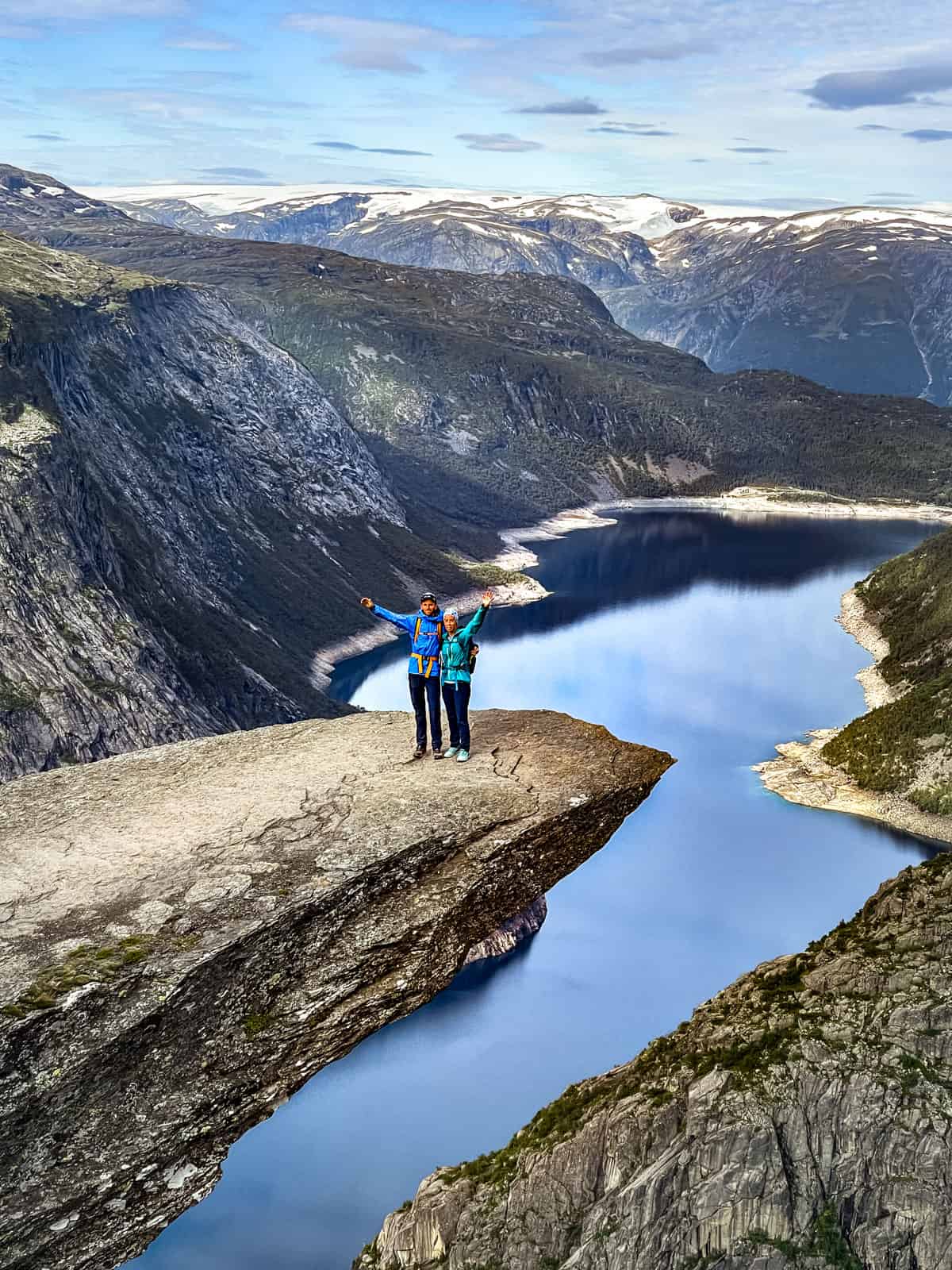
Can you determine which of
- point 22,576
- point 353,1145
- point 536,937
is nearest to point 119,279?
point 22,576

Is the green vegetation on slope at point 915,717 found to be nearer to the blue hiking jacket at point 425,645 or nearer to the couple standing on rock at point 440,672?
the couple standing on rock at point 440,672

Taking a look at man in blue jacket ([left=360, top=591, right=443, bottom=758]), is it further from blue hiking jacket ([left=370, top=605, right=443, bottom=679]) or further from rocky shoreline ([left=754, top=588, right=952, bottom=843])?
rocky shoreline ([left=754, top=588, right=952, bottom=843])

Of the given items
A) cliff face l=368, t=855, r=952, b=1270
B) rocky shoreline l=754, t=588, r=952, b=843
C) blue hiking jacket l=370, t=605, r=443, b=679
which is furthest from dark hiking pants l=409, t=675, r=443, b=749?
rocky shoreline l=754, t=588, r=952, b=843

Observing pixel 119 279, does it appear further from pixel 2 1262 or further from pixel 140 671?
pixel 2 1262

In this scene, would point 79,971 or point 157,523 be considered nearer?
point 79,971

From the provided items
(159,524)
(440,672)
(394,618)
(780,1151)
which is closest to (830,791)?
(159,524)

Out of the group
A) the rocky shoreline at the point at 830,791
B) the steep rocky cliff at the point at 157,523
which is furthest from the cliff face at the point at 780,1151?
the rocky shoreline at the point at 830,791

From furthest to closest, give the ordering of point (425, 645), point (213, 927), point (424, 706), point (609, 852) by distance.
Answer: point (609, 852) → point (425, 645) → point (424, 706) → point (213, 927)

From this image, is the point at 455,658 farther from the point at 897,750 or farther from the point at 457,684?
the point at 897,750
